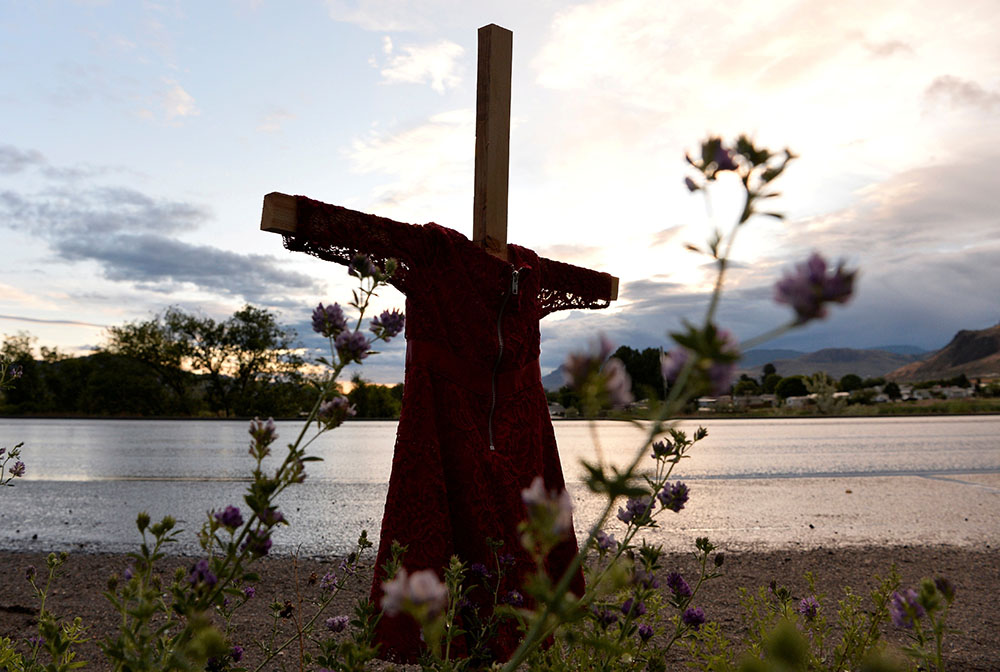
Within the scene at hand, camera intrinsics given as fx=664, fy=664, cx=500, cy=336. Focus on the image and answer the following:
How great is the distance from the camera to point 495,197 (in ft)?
10.3

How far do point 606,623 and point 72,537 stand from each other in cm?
507

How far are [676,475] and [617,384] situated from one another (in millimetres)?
8431

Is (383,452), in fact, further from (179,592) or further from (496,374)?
(179,592)

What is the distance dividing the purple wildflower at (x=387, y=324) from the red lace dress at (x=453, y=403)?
134 cm

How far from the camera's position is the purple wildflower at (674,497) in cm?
156

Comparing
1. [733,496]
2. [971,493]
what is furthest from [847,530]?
[971,493]

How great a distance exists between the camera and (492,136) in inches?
124

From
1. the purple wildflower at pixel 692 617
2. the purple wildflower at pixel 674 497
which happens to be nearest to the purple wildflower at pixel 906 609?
the purple wildflower at pixel 674 497

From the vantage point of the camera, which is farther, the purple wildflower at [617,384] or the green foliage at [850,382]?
the green foliage at [850,382]

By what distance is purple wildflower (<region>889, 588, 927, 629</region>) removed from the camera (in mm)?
982

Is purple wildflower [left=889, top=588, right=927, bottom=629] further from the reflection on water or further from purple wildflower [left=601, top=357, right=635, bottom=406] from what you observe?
the reflection on water

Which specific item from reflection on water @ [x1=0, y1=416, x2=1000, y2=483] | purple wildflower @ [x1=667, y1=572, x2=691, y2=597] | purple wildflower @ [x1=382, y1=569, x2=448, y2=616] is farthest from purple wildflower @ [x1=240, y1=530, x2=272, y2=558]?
reflection on water @ [x1=0, y1=416, x2=1000, y2=483]

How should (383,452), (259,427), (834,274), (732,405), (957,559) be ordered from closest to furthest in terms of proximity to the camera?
(834,274), (259,427), (957,559), (383,452), (732,405)

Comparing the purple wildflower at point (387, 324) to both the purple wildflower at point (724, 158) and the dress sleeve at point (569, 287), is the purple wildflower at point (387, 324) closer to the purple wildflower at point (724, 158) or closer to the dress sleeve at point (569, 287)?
the purple wildflower at point (724, 158)
